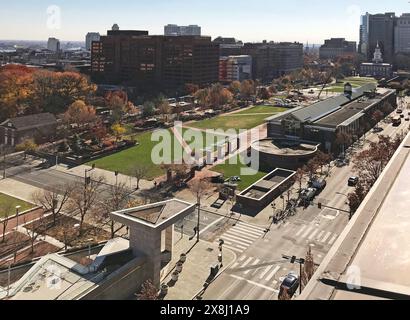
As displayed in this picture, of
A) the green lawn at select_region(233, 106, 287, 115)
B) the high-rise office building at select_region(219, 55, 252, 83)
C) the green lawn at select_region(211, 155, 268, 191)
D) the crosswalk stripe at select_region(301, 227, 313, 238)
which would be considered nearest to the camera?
the crosswalk stripe at select_region(301, 227, 313, 238)

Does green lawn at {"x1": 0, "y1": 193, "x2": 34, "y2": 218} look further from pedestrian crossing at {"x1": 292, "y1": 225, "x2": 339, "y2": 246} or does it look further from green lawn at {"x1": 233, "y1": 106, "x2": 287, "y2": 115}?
green lawn at {"x1": 233, "y1": 106, "x2": 287, "y2": 115}

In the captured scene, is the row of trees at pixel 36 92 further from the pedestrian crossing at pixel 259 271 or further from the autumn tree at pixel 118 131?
the pedestrian crossing at pixel 259 271

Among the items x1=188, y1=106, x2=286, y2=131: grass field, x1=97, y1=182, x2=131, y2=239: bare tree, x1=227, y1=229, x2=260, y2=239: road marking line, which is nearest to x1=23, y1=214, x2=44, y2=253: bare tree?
x1=97, y1=182, x2=131, y2=239: bare tree

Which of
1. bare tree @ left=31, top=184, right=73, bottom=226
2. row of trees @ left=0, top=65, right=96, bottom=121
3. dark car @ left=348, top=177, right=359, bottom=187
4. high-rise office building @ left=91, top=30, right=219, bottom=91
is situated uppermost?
high-rise office building @ left=91, top=30, right=219, bottom=91

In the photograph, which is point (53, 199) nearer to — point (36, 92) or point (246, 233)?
point (246, 233)

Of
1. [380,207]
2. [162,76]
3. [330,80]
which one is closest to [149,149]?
[380,207]

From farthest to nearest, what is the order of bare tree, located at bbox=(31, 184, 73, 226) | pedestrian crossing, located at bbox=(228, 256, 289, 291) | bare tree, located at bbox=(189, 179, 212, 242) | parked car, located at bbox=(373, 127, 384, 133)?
parked car, located at bbox=(373, 127, 384, 133) < bare tree, located at bbox=(189, 179, 212, 242) < bare tree, located at bbox=(31, 184, 73, 226) < pedestrian crossing, located at bbox=(228, 256, 289, 291)

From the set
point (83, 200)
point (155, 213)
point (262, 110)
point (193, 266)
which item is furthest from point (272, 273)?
point (262, 110)

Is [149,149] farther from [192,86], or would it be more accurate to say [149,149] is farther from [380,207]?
[192,86]
